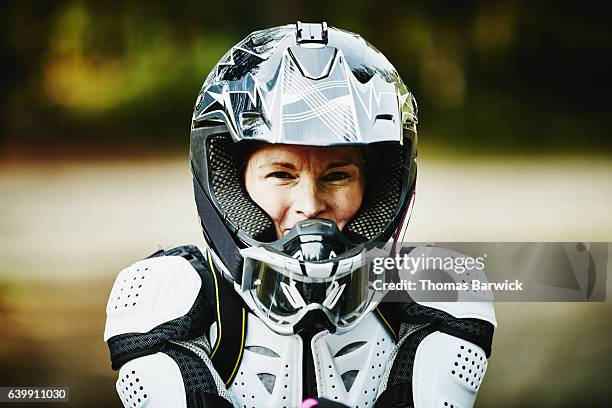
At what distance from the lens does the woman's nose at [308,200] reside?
1.37 meters

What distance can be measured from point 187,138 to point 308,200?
38.6 inches

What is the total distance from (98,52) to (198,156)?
2.92 ft

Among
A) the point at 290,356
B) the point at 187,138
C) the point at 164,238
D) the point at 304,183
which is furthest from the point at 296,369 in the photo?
the point at 187,138

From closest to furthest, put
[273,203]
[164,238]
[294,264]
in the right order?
[294,264] < [273,203] < [164,238]

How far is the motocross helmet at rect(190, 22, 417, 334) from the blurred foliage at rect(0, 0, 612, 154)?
78cm

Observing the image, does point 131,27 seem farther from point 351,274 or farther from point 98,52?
point 351,274

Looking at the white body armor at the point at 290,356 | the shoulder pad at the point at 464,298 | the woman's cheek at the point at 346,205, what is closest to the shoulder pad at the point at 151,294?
the white body armor at the point at 290,356

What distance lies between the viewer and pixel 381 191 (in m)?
1.47

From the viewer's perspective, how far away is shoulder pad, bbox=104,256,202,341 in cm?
137

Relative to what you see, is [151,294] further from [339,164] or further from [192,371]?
[339,164]

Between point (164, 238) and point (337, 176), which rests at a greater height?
point (337, 176)

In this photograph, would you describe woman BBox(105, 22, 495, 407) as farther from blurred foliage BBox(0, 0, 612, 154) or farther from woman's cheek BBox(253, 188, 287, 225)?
blurred foliage BBox(0, 0, 612, 154)

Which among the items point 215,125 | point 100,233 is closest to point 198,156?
point 215,125

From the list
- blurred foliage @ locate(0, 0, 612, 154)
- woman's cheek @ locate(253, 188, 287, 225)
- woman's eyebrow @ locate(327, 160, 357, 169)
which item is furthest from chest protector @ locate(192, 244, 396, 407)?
blurred foliage @ locate(0, 0, 612, 154)
